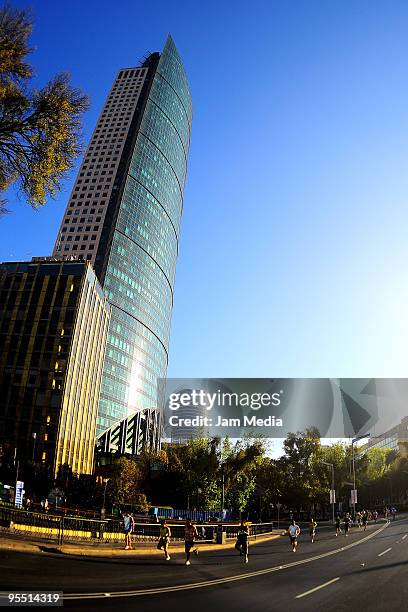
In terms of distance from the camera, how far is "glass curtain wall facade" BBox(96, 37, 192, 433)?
12638cm

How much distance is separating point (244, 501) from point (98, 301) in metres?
60.8

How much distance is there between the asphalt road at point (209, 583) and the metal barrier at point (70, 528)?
18.8ft

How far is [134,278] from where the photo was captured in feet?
448

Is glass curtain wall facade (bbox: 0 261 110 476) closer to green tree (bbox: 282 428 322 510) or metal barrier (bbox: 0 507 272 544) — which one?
green tree (bbox: 282 428 322 510)

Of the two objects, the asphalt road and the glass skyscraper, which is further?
the glass skyscraper

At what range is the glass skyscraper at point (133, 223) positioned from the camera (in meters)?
128

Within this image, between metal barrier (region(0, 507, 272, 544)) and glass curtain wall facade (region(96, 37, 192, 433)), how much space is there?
91.0 metres

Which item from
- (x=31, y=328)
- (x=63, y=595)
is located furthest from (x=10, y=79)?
(x=31, y=328)

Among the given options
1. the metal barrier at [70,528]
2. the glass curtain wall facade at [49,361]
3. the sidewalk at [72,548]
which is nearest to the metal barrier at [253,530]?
the metal barrier at [70,528]

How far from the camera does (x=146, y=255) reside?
144250mm

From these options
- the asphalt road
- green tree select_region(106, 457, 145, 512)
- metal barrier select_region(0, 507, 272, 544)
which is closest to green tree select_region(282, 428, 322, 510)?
green tree select_region(106, 457, 145, 512)

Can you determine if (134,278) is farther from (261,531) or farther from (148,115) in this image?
(261,531)

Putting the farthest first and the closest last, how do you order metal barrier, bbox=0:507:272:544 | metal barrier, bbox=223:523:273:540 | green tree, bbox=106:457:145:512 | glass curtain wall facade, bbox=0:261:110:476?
glass curtain wall facade, bbox=0:261:110:476 < green tree, bbox=106:457:145:512 < metal barrier, bbox=223:523:273:540 < metal barrier, bbox=0:507:272:544

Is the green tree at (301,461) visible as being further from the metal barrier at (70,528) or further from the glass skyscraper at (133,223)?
the glass skyscraper at (133,223)
